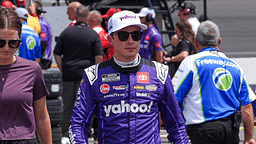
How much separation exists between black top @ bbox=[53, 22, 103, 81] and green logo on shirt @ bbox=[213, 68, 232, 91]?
3.31 m

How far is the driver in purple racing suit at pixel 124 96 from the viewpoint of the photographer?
10.1 ft

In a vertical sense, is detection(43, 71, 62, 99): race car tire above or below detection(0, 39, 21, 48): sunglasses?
below

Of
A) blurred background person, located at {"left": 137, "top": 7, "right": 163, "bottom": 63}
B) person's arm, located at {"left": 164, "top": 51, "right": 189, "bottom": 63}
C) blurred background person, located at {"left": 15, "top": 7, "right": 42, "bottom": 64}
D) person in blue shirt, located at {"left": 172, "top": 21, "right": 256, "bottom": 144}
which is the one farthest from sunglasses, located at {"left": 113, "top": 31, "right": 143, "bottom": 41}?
blurred background person, located at {"left": 137, "top": 7, "right": 163, "bottom": 63}

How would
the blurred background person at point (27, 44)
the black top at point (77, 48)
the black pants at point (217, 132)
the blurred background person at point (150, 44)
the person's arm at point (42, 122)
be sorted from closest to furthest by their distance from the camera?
the person's arm at point (42, 122), the black pants at point (217, 132), the blurred background person at point (27, 44), the black top at point (77, 48), the blurred background person at point (150, 44)

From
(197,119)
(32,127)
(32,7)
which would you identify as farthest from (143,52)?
(32,127)

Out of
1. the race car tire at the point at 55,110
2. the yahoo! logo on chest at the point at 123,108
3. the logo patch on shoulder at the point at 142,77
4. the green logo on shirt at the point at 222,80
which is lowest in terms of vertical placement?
the race car tire at the point at 55,110

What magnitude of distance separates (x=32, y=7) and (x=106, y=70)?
796 centimetres

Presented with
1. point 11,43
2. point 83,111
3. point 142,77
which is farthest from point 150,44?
point 83,111

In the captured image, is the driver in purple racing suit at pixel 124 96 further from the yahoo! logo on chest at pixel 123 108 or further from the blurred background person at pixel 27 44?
the blurred background person at pixel 27 44

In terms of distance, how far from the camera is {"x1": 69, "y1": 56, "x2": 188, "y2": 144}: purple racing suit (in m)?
3.07

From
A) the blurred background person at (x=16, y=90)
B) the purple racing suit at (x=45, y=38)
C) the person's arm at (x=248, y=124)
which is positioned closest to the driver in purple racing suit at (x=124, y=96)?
the blurred background person at (x=16, y=90)

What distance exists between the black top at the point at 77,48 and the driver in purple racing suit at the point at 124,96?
4302mm

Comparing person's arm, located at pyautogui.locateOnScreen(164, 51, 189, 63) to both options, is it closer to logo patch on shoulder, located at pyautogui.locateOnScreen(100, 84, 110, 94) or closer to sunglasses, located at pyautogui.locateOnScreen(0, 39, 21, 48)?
sunglasses, located at pyautogui.locateOnScreen(0, 39, 21, 48)

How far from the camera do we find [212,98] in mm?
4438
